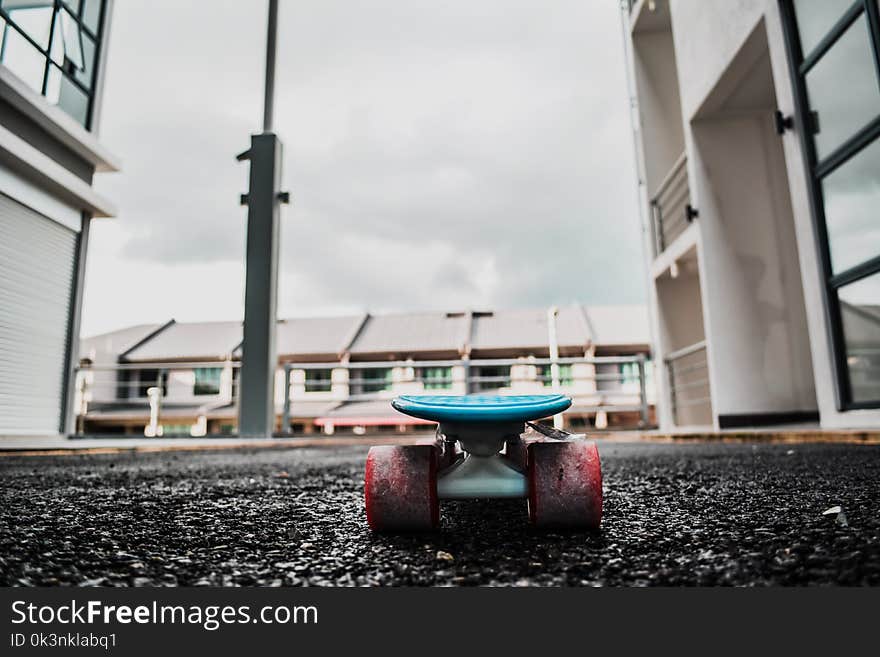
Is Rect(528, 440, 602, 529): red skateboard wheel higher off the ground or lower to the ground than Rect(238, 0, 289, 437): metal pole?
lower

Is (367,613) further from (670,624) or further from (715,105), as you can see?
(715,105)

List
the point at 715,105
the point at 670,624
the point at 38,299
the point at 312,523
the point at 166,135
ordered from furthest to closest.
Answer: the point at 166,135, the point at 38,299, the point at 715,105, the point at 312,523, the point at 670,624

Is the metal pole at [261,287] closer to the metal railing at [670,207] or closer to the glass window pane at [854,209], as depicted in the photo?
the metal railing at [670,207]

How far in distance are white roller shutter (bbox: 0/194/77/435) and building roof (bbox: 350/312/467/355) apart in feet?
40.5

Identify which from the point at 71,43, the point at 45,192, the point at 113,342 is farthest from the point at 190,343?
the point at 45,192

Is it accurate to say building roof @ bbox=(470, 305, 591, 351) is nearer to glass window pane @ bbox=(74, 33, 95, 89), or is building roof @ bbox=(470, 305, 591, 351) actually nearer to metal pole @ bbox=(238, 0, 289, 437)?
metal pole @ bbox=(238, 0, 289, 437)

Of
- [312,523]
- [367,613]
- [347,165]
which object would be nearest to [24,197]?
[312,523]

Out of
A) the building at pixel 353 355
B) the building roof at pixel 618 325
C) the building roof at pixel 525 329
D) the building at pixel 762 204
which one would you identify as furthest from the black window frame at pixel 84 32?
the building roof at pixel 618 325

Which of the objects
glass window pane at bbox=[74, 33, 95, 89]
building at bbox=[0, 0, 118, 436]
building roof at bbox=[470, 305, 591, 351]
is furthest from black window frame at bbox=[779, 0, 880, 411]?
building roof at bbox=[470, 305, 591, 351]

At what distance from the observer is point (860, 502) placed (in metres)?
0.92

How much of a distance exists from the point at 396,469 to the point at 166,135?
961cm

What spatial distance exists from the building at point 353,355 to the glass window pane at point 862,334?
42.6ft

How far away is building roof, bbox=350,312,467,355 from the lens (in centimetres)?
1786

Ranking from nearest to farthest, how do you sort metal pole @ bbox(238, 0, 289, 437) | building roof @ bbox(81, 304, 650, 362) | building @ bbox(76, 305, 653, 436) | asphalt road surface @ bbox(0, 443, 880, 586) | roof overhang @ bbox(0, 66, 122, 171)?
asphalt road surface @ bbox(0, 443, 880, 586) < roof overhang @ bbox(0, 66, 122, 171) < metal pole @ bbox(238, 0, 289, 437) < building @ bbox(76, 305, 653, 436) < building roof @ bbox(81, 304, 650, 362)
